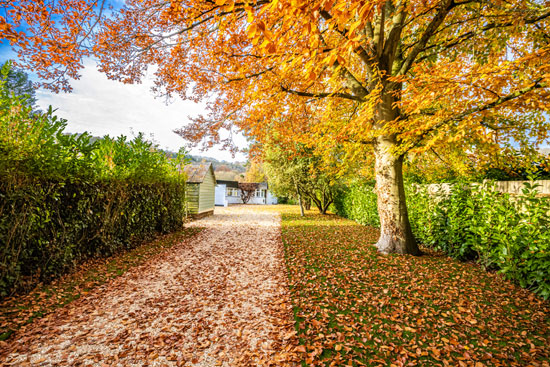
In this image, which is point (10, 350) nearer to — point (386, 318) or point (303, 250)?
point (386, 318)

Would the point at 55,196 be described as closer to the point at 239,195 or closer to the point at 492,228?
the point at 492,228

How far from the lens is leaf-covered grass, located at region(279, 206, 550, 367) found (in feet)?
9.36

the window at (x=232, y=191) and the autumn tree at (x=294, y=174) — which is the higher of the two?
the autumn tree at (x=294, y=174)

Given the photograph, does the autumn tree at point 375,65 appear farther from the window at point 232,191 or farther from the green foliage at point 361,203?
the window at point 232,191

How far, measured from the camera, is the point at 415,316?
3.69 meters

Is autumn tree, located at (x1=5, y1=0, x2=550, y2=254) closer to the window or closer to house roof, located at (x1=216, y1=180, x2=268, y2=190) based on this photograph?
house roof, located at (x1=216, y1=180, x2=268, y2=190)

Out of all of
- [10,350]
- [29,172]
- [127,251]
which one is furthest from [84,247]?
[10,350]

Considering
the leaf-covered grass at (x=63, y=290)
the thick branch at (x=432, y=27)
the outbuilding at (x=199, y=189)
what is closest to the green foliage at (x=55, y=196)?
the leaf-covered grass at (x=63, y=290)

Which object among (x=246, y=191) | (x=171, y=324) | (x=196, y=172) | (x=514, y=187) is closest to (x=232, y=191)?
(x=246, y=191)

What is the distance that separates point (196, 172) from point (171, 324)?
16353mm

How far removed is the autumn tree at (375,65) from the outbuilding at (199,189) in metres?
9.58

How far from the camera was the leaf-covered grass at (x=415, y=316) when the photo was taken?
2.85 metres

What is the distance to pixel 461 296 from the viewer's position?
428 cm

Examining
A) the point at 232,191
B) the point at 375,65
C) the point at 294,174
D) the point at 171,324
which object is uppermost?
the point at 375,65
